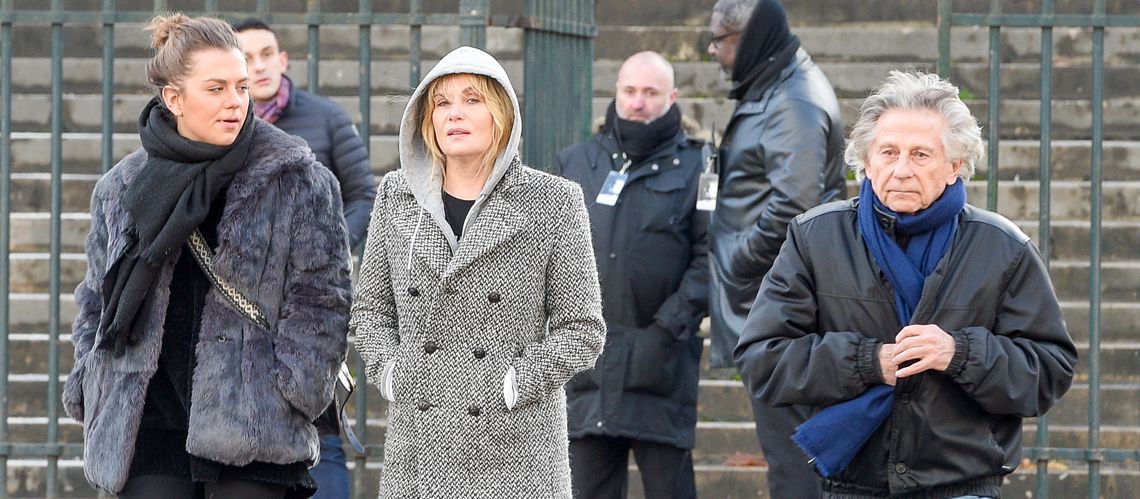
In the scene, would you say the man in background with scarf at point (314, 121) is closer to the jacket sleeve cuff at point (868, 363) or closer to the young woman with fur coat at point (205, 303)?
the young woman with fur coat at point (205, 303)

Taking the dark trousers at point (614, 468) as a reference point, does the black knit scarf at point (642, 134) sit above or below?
above

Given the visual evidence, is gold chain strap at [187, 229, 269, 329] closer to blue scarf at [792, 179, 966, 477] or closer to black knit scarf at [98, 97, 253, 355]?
black knit scarf at [98, 97, 253, 355]

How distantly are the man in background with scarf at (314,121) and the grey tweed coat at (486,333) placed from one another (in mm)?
1610

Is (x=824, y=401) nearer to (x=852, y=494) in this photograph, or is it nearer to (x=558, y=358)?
(x=852, y=494)

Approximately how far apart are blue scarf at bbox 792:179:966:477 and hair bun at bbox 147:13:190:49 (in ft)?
5.84

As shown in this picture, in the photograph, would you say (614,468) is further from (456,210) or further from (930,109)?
(930,109)

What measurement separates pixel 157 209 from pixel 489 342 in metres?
0.88

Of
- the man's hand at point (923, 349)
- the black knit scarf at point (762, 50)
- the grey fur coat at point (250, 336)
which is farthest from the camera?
the black knit scarf at point (762, 50)

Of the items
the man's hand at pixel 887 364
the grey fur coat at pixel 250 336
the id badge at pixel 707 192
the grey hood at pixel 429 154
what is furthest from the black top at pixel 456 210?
the id badge at pixel 707 192

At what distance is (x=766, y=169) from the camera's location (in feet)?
17.4

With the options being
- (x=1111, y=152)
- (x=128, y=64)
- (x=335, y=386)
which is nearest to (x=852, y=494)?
(x=335, y=386)

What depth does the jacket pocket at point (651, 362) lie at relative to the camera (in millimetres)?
5676

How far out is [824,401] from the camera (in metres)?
3.87

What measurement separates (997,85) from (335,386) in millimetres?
2458
